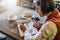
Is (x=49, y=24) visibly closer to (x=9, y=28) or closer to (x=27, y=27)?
(x=27, y=27)

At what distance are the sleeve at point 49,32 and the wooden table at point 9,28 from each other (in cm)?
31

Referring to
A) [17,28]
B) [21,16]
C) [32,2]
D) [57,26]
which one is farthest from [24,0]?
[57,26]

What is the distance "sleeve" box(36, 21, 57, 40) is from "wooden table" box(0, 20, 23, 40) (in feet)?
1.00

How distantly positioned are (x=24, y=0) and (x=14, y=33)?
3.69ft

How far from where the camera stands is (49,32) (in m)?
0.99

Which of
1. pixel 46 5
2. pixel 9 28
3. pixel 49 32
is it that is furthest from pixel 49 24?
pixel 9 28

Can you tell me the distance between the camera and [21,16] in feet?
5.69

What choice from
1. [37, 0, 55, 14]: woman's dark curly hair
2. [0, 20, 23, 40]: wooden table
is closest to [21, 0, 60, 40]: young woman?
[37, 0, 55, 14]: woman's dark curly hair

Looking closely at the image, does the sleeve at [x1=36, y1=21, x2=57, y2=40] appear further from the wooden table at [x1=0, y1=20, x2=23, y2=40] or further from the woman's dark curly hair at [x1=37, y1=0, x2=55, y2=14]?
the wooden table at [x1=0, y1=20, x2=23, y2=40]

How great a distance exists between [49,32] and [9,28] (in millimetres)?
563

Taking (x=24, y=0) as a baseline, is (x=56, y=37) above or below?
below

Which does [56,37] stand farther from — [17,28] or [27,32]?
[17,28]

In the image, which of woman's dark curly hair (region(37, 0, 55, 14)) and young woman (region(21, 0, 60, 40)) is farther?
woman's dark curly hair (region(37, 0, 55, 14))

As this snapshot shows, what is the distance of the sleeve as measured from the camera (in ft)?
3.25
